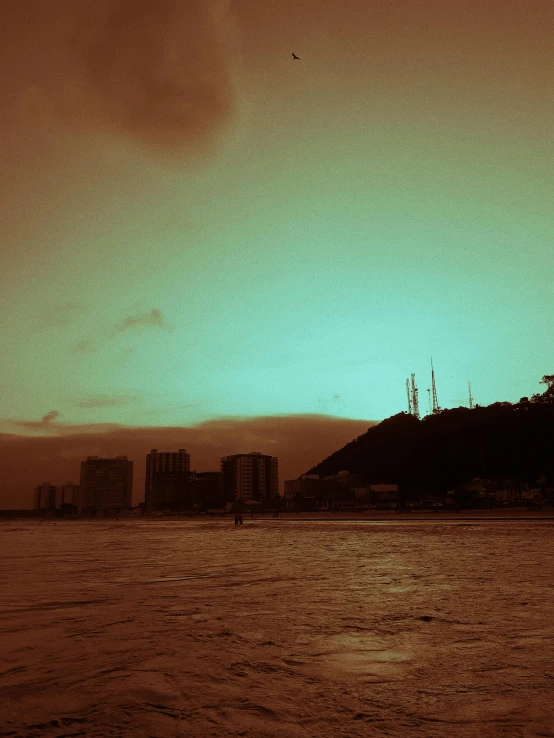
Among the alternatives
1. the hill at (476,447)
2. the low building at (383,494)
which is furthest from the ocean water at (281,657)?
the low building at (383,494)

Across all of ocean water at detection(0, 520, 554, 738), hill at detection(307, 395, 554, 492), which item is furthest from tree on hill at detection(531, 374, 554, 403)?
ocean water at detection(0, 520, 554, 738)

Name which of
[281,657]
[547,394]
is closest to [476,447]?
[547,394]

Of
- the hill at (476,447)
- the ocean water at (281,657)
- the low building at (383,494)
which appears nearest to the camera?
the ocean water at (281,657)

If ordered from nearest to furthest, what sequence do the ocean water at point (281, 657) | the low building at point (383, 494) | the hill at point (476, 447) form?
the ocean water at point (281, 657) → the hill at point (476, 447) → the low building at point (383, 494)

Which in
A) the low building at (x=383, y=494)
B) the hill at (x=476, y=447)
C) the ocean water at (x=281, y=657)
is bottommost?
the ocean water at (x=281, y=657)

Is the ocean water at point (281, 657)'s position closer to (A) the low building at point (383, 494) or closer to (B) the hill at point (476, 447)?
(B) the hill at point (476, 447)

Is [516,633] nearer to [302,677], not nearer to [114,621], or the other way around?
[302,677]

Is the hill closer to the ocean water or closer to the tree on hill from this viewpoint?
the tree on hill

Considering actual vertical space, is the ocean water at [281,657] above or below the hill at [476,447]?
below

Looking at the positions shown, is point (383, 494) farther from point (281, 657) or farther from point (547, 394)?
point (281, 657)
